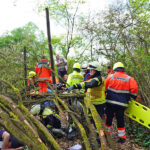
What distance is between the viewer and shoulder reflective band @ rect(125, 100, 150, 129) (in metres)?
3.59

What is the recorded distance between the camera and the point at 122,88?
12.6 feet

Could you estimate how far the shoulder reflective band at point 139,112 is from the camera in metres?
3.59

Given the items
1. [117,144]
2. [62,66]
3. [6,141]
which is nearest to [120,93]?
[117,144]

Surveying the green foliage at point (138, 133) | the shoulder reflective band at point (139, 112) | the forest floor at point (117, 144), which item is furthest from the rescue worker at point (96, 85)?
the green foliage at point (138, 133)

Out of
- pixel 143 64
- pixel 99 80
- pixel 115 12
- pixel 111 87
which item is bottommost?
pixel 111 87

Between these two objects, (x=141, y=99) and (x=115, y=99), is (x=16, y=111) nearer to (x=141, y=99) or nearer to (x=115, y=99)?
(x=115, y=99)

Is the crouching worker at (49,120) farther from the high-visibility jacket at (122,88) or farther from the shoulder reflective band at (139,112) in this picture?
the shoulder reflective band at (139,112)

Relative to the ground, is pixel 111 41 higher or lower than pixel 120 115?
higher

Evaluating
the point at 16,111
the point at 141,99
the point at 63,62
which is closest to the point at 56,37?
the point at 63,62

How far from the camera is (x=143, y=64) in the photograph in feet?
14.0

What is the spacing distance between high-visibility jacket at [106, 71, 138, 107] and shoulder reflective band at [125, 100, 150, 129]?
0.73ft

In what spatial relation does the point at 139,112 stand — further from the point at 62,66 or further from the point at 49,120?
the point at 62,66

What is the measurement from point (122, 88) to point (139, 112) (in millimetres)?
672

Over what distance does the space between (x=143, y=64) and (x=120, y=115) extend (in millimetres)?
1503
